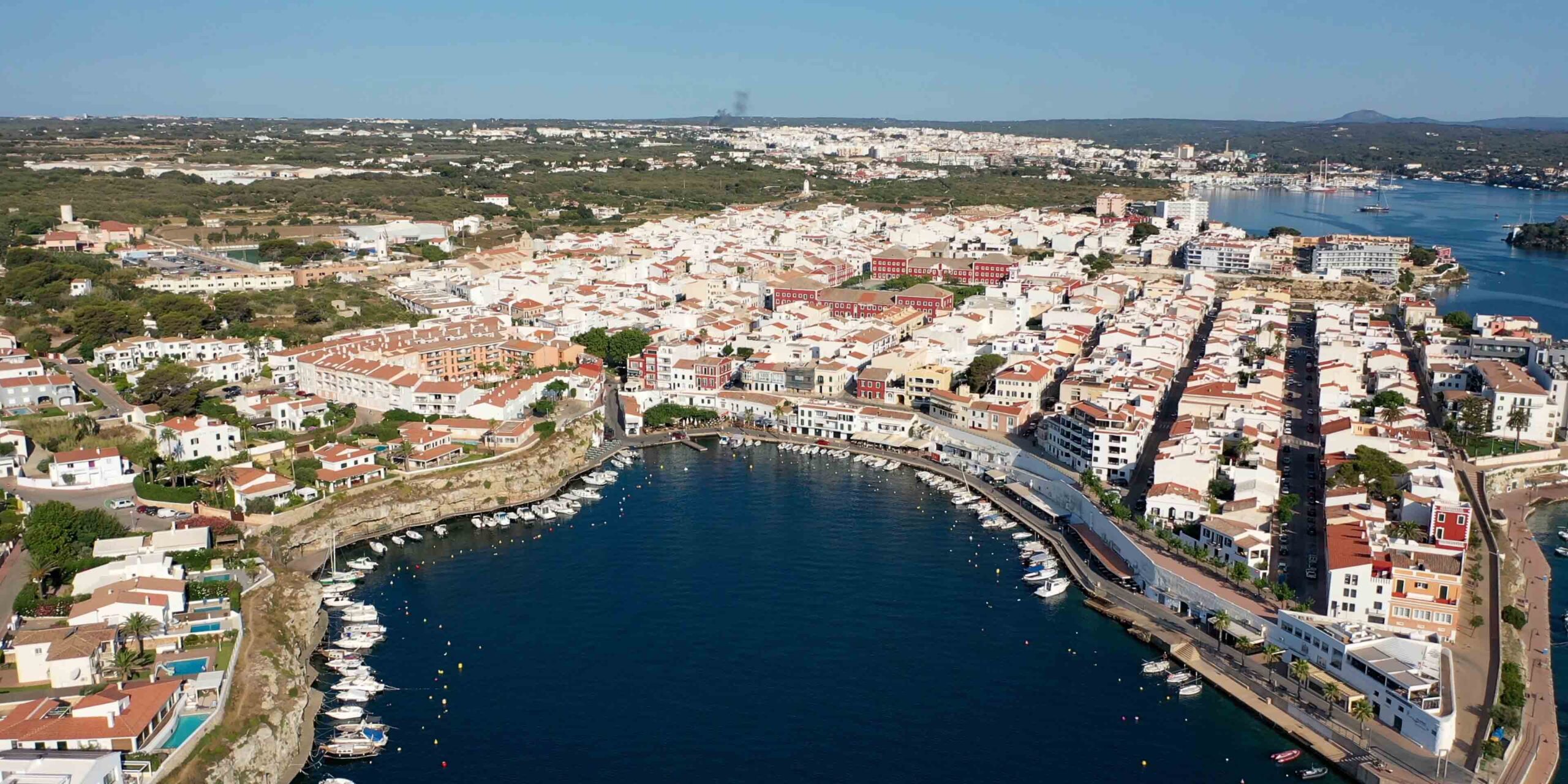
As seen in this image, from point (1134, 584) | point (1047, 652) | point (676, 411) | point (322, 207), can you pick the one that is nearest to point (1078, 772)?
point (1047, 652)

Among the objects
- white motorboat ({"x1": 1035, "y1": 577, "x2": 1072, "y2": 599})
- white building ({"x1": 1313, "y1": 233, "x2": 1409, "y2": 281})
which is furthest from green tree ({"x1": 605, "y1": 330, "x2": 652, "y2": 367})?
white building ({"x1": 1313, "y1": 233, "x2": 1409, "y2": 281})

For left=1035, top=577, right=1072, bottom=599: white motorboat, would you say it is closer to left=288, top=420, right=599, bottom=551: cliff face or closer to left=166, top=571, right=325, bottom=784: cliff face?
left=288, top=420, right=599, bottom=551: cliff face

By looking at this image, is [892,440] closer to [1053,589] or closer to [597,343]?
[1053,589]

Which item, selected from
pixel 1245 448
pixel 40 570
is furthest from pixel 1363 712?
pixel 40 570

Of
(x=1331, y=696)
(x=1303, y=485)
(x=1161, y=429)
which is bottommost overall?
(x=1331, y=696)

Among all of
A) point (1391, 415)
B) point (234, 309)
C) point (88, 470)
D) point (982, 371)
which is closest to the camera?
point (88, 470)

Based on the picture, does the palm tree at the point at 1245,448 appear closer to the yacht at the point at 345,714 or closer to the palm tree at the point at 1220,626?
the palm tree at the point at 1220,626

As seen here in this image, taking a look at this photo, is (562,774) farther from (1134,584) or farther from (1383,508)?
(1383,508)
